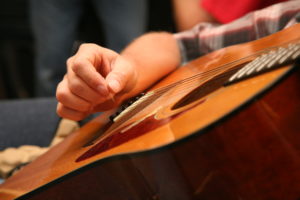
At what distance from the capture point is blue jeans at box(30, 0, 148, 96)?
1676mm

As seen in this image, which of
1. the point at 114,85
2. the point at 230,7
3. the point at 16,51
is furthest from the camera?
the point at 16,51

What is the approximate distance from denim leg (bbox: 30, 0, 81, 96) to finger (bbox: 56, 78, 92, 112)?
1.03m

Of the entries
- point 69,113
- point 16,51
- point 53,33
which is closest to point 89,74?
point 69,113

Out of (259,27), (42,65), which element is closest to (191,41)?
(259,27)

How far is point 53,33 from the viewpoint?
1.75m

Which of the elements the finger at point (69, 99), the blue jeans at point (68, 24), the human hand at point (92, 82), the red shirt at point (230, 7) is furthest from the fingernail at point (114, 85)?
the blue jeans at point (68, 24)

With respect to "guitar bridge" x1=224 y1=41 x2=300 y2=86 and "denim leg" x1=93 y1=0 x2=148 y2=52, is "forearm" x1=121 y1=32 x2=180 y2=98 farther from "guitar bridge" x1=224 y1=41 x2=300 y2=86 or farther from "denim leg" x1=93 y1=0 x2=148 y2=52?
"denim leg" x1=93 y1=0 x2=148 y2=52

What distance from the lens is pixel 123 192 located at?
1.80 feet

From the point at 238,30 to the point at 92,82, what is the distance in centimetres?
46

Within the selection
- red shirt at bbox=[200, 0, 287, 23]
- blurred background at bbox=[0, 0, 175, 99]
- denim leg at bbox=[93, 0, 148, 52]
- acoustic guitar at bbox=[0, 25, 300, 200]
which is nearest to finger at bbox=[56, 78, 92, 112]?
acoustic guitar at bbox=[0, 25, 300, 200]

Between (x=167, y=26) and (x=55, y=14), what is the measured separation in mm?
513

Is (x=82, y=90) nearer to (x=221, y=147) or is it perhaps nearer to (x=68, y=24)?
(x=221, y=147)

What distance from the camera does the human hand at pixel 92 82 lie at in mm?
677

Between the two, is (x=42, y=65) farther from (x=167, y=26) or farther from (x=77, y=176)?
(x=77, y=176)
